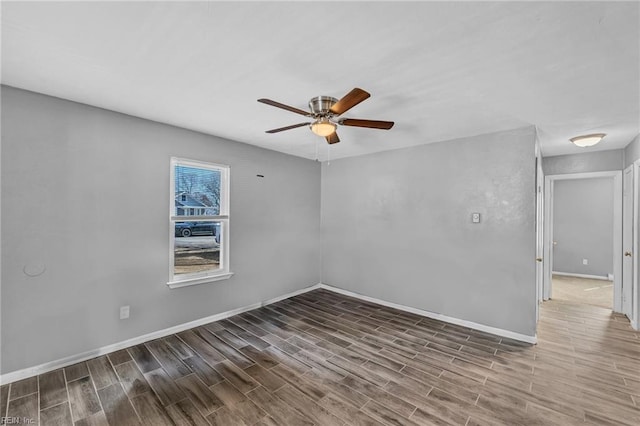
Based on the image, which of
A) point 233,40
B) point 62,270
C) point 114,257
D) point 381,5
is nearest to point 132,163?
point 114,257

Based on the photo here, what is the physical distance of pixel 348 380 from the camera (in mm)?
2404

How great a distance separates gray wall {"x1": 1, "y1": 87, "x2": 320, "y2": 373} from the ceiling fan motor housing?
6.46 ft

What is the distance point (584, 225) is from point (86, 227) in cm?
907

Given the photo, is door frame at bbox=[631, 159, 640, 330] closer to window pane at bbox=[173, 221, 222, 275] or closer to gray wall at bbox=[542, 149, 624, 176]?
gray wall at bbox=[542, 149, 624, 176]

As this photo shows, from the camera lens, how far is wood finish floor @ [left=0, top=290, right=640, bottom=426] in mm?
1982

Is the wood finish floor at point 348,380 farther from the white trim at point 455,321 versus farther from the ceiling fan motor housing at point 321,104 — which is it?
the ceiling fan motor housing at point 321,104

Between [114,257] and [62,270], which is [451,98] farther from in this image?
[62,270]

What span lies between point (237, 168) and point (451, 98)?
9.47 feet

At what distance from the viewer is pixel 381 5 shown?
135 centimetres

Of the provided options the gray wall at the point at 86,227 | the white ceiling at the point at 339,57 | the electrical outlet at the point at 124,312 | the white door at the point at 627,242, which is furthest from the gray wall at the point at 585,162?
the electrical outlet at the point at 124,312

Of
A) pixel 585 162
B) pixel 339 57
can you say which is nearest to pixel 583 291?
pixel 585 162

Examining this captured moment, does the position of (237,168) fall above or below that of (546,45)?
below

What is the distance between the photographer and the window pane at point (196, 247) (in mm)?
3391

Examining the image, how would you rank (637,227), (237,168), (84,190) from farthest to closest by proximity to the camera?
(237,168) → (637,227) → (84,190)
